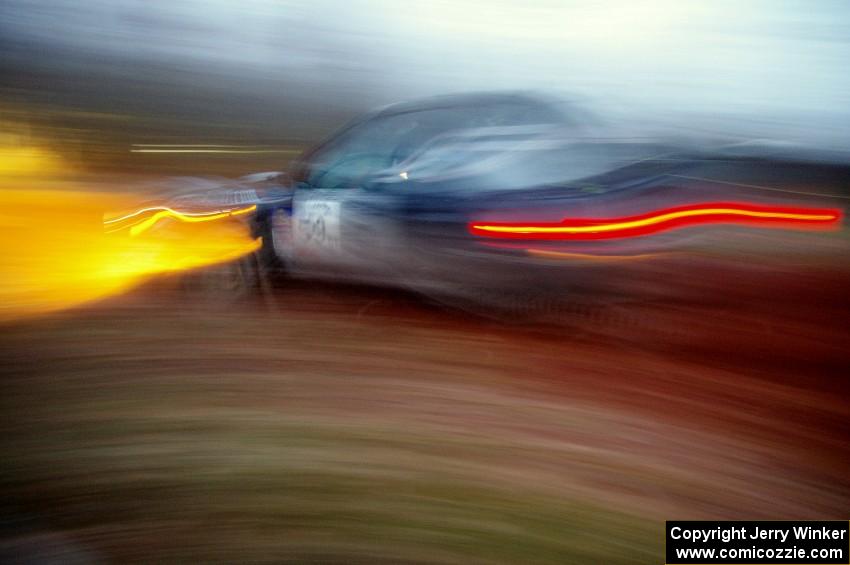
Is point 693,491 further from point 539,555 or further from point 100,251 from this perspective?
point 100,251

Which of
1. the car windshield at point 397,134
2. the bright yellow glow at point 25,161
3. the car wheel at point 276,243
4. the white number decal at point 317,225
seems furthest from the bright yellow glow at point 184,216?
the bright yellow glow at point 25,161

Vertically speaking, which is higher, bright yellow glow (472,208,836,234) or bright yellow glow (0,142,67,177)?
bright yellow glow (0,142,67,177)

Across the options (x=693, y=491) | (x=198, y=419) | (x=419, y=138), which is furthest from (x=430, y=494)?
(x=419, y=138)

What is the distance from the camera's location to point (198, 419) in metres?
3.63

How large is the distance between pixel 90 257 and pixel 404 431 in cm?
484

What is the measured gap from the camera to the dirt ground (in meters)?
2.63

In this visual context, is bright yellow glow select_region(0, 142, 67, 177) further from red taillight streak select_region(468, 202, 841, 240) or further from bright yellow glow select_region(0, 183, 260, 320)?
A: red taillight streak select_region(468, 202, 841, 240)

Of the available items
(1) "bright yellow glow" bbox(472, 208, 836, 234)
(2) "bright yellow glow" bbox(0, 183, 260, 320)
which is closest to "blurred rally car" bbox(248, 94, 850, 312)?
(1) "bright yellow glow" bbox(472, 208, 836, 234)

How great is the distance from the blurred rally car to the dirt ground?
0.35m

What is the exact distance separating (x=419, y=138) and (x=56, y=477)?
3024mm

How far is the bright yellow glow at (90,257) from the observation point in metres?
5.95

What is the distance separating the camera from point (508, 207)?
4238 millimetres

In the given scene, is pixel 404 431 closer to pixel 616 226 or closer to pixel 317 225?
pixel 616 226

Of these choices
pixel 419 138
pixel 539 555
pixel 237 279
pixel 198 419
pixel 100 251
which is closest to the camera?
pixel 539 555
